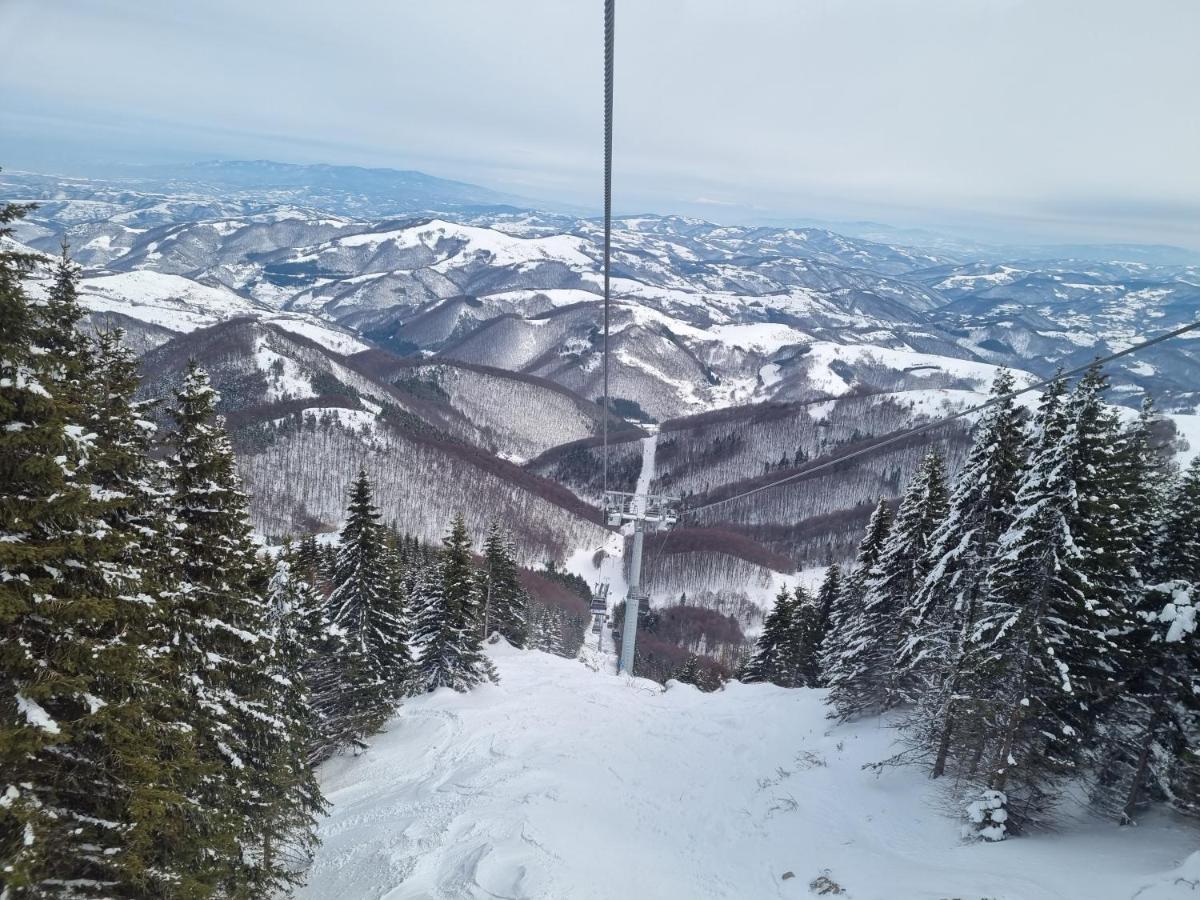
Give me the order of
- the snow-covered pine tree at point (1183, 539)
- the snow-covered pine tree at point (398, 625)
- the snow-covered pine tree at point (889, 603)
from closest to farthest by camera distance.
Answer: the snow-covered pine tree at point (1183, 539) < the snow-covered pine tree at point (889, 603) < the snow-covered pine tree at point (398, 625)

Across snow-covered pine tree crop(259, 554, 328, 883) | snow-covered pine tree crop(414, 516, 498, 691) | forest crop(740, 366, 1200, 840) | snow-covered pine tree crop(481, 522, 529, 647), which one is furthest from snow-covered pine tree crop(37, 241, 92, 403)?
snow-covered pine tree crop(481, 522, 529, 647)

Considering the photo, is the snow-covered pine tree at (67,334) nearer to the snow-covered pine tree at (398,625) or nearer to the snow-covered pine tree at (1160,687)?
the snow-covered pine tree at (398,625)

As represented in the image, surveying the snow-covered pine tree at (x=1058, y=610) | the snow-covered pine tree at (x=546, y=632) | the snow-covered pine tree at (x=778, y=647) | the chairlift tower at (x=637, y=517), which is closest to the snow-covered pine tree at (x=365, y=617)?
the chairlift tower at (x=637, y=517)

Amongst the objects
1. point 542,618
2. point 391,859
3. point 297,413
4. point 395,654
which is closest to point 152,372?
point 297,413

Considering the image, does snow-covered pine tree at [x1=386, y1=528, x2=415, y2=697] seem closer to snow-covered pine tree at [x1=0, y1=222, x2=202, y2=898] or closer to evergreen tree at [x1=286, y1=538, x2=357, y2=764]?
evergreen tree at [x1=286, y1=538, x2=357, y2=764]

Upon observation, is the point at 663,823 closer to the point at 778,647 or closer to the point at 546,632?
the point at 778,647

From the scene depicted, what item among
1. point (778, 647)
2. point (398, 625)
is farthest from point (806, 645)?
point (398, 625)
